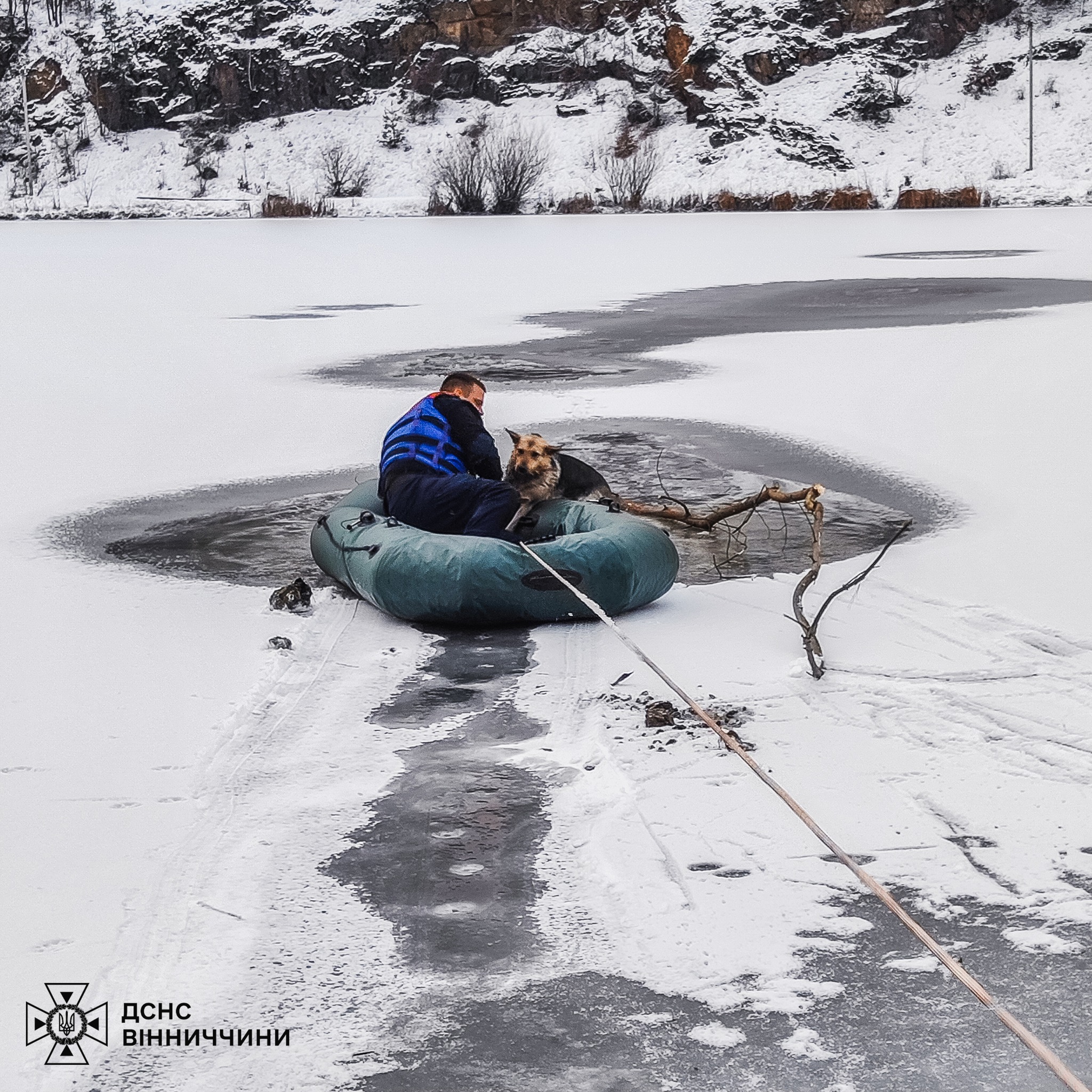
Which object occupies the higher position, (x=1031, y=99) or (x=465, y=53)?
(x=465, y=53)

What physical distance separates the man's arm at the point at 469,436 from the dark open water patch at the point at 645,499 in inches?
28.4

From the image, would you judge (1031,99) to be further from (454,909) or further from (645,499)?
(454,909)

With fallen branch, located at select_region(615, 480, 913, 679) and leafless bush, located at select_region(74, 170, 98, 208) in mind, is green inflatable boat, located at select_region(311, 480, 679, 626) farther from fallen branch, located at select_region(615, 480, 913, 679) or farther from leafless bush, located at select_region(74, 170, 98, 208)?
leafless bush, located at select_region(74, 170, 98, 208)

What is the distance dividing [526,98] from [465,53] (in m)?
3.72

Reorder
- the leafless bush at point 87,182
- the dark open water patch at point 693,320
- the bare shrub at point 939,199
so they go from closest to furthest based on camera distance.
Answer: the dark open water patch at point 693,320
the bare shrub at point 939,199
the leafless bush at point 87,182

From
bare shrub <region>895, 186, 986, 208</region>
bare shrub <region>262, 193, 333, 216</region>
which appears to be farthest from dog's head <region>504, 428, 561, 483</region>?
bare shrub <region>262, 193, 333, 216</region>

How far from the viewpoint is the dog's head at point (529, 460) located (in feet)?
17.0

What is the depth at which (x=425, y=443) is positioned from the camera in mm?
5254

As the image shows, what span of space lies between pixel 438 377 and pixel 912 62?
45479 millimetres

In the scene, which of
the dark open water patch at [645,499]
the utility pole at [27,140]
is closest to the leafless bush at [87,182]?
the utility pole at [27,140]

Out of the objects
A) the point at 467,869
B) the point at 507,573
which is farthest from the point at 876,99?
the point at 467,869

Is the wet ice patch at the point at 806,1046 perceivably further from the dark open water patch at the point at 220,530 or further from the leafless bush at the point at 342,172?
the leafless bush at the point at 342,172

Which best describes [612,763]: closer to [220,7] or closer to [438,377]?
[438,377]

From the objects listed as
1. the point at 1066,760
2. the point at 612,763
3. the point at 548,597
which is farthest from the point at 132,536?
the point at 1066,760
